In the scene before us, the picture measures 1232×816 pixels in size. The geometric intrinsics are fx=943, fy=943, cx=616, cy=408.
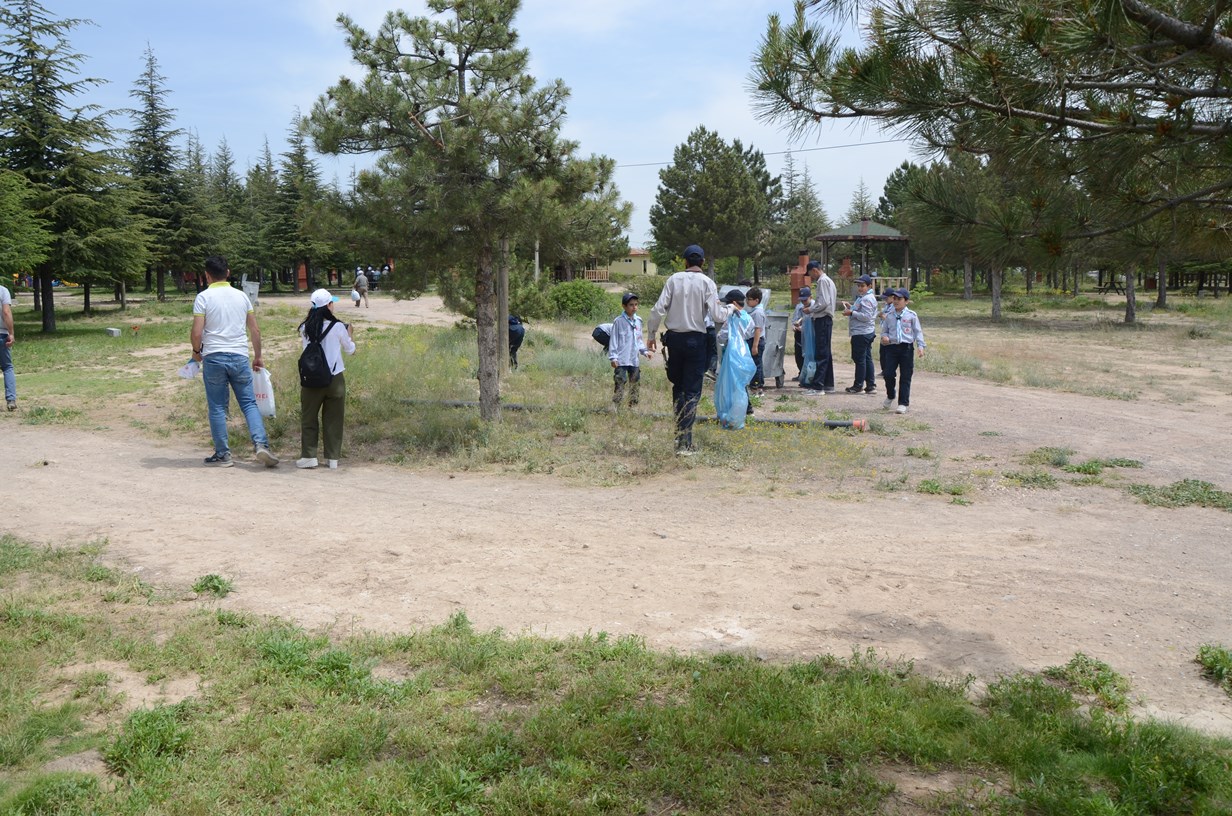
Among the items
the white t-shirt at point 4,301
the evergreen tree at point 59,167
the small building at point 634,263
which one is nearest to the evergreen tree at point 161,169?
the evergreen tree at point 59,167

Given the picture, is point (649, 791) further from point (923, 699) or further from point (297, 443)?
point (297, 443)

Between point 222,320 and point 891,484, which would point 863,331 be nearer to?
point 891,484

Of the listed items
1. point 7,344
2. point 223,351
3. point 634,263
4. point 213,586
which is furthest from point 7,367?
point 634,263

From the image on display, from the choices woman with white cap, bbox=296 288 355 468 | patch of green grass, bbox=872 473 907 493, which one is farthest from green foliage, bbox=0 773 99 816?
patch of green grass, bbox=872 473 907 493

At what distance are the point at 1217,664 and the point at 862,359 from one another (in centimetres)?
961

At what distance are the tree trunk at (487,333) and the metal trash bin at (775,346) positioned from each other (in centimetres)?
497

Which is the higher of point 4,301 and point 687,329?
point 4,301

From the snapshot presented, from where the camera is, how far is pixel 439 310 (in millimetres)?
31281

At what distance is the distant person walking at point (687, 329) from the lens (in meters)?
9.17

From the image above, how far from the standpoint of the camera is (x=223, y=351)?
9.00 meters

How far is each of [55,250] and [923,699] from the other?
25754 mm

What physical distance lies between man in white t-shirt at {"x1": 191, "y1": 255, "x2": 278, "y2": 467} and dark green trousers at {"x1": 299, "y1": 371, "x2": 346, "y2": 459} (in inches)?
14.3

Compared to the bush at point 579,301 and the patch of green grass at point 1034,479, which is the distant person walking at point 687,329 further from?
the bush at point 579,301

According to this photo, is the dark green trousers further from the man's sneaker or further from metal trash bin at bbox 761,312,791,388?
metal trash bin at bbox 761,312,791,388
